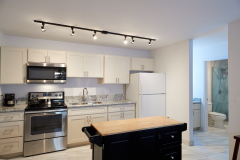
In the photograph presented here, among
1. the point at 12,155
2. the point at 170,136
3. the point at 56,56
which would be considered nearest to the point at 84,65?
the point at 56,56

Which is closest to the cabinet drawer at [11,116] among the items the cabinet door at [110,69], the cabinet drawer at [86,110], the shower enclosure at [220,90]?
the cabinet drawer at [86,110]

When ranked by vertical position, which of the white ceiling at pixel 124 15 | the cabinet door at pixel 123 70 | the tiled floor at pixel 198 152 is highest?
the white ceiling at pixel 124 15

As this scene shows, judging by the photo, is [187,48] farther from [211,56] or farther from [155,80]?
[211,56]

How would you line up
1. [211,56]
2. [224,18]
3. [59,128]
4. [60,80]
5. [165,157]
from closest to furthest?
[165,157]
[224,18]
[59,128]
[60,80]
[211,56]

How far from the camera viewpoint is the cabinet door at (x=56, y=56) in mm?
3510

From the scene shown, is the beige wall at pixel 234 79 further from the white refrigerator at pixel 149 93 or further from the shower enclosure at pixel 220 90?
the shower enclosure at pixel 220 90

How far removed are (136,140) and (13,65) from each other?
9.78 feet

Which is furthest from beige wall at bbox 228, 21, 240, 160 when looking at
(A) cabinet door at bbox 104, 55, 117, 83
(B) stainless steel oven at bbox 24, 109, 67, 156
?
(B) stainless steel oven at bbox 24, 109, 67, 156

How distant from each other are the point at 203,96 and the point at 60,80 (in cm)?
430

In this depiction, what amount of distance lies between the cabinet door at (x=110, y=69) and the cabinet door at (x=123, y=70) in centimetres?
13

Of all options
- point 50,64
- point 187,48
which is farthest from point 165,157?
point 50,64

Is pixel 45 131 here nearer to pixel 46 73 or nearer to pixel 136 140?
pixel 46 73

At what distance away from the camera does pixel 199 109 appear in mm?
4852

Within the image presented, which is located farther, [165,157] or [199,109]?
[199,109]
